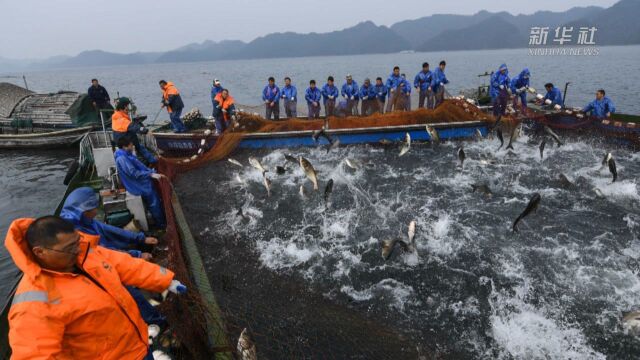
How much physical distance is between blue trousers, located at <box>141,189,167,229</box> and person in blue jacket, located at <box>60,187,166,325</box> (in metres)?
1.86

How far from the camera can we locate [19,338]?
7.63 ft

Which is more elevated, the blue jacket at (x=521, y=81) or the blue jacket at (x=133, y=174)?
the blue jacket at (x=521, y=81)

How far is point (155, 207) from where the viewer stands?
762 cm

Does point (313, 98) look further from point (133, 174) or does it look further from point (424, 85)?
point (133, 174)

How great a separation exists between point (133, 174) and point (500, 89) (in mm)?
14460

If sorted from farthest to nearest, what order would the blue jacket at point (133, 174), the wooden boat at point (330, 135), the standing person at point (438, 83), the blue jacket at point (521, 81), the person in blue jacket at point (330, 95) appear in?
the person in blue jacket at point (330, 95) < the standing person at point (438, 83) < the blue jacket at point (521, 81) < the wooden boat at point (330, 135) < the blue jacket at point (133, 174)

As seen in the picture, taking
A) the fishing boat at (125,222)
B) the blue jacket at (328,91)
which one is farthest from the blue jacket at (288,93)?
the fishing boat at (125,222)

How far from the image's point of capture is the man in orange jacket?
2.37m

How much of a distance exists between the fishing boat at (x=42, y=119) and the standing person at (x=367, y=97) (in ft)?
41.1

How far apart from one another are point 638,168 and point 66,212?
1456 cm

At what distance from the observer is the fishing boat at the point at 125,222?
449 cm

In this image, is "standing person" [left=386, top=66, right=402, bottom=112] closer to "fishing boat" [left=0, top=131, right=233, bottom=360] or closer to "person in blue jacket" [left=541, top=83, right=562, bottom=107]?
"person in blue jacket" [left=541, top=83, right=562, bottom=107]

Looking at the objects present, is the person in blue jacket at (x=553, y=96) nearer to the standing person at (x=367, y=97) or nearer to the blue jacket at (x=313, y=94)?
the standing person at (x=367, y=97)

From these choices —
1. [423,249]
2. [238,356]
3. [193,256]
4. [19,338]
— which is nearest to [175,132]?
[193,256]
